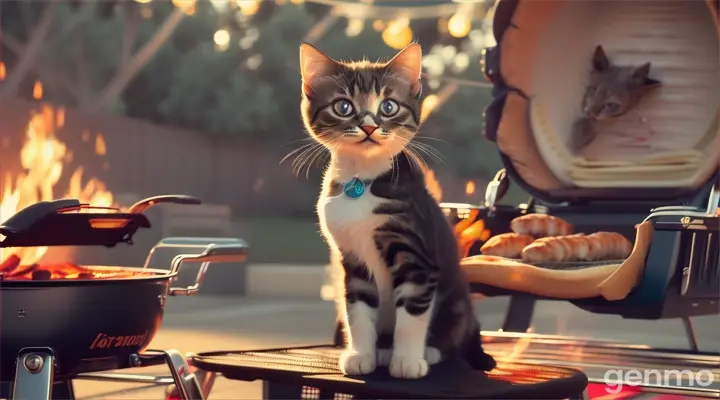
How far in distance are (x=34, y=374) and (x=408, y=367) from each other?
908mm

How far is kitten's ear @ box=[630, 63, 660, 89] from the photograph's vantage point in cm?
418

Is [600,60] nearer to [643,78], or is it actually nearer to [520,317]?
[643,78]

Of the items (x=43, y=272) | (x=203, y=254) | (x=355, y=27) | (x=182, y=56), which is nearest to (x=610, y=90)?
(x=203, y=254)

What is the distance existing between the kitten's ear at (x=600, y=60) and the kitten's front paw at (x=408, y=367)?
2.68 metres

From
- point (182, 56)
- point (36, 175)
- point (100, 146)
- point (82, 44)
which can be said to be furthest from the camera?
point (182, 56)

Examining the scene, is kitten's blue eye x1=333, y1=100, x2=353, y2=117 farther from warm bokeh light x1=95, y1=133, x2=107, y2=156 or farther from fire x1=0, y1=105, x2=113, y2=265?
warm bokeh light x1=95, y1=133, x2=107, y2=156

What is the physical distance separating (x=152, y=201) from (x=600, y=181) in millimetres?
2363

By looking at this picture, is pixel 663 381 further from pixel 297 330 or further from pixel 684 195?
pixel 297 330

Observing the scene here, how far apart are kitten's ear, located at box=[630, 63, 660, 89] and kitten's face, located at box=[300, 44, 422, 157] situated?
2336mm

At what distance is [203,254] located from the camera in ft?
8.86

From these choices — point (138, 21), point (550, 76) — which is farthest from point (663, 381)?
point (138, 21)

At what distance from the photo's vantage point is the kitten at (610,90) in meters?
4.18

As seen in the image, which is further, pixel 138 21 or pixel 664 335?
pixel 138 21

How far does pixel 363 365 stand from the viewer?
2014mm
